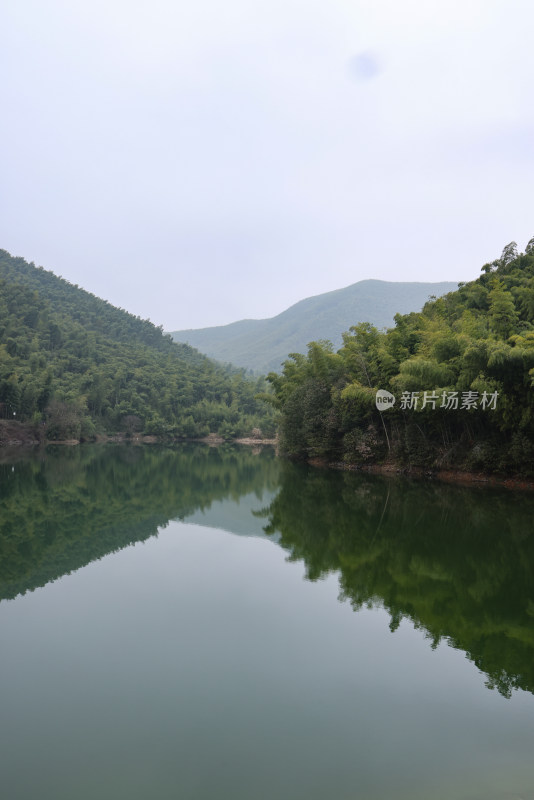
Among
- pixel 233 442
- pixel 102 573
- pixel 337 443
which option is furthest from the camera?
pixel 233 442

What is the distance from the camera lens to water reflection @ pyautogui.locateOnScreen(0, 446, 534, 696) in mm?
5219

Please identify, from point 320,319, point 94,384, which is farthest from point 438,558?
point 320,319

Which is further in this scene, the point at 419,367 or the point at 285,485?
the point at 285,485

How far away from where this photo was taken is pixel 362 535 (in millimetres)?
8875

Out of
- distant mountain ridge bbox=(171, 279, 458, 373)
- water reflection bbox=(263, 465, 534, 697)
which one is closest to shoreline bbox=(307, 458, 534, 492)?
water reflection bbox=(263, 465, 534, 697)

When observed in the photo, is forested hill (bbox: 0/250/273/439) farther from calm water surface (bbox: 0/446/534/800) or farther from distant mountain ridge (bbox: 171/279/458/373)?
distant mountain ridge (bbox: 171/279/458/373)

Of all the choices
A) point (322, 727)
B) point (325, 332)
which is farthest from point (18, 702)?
point (325, 332)

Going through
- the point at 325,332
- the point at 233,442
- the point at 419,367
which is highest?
the point at 325,332

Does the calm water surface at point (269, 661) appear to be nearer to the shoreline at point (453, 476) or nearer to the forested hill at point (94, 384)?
the shoreline at point (453, 476)

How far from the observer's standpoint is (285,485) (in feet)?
55.4

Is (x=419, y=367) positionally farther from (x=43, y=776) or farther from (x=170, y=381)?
(x=170, y=381)

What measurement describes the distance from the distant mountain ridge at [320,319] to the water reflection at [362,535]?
111 meters

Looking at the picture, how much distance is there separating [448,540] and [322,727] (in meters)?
5.62

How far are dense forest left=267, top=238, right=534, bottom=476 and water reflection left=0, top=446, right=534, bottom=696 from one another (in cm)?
181
